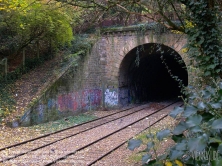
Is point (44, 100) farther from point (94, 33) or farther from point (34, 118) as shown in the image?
point (94, 33)

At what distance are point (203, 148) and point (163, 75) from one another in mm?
24561

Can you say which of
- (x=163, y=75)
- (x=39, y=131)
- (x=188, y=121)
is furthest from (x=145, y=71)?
(x=188, y=121)

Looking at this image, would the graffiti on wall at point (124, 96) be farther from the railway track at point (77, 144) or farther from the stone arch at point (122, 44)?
the railway track at point (77, 144)

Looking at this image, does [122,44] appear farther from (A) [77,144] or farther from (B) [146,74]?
(A) [77,144]

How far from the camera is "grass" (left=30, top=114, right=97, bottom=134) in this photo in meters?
11.9

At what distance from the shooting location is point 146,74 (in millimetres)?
22312

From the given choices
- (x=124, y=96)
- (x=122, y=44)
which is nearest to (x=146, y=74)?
(x=124, y=96)

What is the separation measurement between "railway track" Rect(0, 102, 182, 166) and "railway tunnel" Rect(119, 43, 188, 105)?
15.0ft

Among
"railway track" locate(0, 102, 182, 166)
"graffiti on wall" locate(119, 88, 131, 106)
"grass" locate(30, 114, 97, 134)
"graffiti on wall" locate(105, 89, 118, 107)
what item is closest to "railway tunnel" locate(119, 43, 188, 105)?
"graffiti on wall" locate(119, 88, 131, 106)

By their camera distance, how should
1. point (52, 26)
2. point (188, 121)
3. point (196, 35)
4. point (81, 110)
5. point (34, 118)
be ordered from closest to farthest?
point (188, 121) → point (196, 35) → point (34, 118) → point (52, 26) → point (81, 110)

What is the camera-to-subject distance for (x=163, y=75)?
84.4ft

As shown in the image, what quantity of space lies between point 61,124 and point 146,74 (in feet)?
34.8

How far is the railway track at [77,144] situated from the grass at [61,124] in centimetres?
48

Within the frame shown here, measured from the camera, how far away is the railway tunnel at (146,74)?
60.7ft
